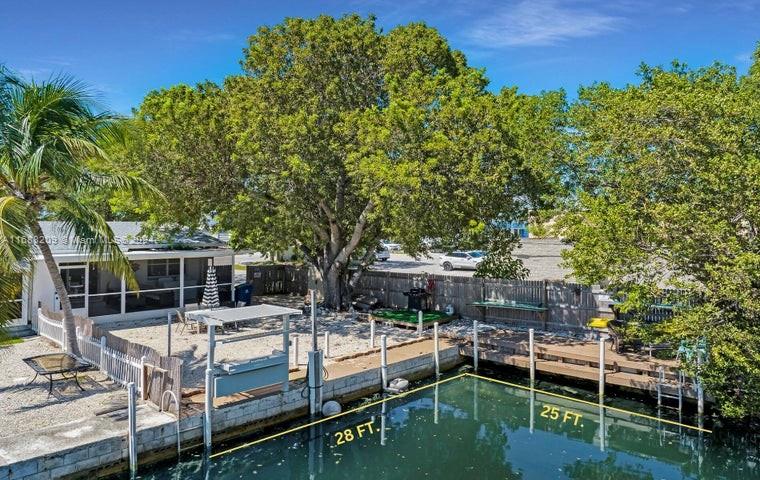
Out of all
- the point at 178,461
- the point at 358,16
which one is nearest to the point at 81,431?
the point at 178,461

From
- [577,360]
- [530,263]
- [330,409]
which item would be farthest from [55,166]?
A: [530,263]

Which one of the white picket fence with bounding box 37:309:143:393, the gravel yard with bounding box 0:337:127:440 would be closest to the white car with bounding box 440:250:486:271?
the white picket fence with bounding box 37:309:143:393

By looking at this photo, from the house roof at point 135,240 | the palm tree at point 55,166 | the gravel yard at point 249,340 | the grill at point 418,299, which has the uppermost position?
the palm tree at point 55,166

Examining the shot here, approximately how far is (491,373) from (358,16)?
12.7m

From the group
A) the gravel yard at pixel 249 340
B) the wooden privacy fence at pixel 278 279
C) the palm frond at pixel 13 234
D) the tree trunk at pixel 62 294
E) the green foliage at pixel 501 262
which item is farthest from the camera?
the wooden privacy fence at pixel 278 279

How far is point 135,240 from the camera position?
20609 millimetres

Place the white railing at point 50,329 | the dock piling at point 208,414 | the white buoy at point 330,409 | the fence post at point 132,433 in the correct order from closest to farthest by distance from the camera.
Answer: the fence post at point 132,433
the dock piling at point 208,414
the white buoy at point 330,409
the white railing at point 50,329

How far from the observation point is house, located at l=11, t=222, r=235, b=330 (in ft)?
57.5

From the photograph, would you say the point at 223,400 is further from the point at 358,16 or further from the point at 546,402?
the point at 358,16

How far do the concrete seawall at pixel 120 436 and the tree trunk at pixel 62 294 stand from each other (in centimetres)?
432

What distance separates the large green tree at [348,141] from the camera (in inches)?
604

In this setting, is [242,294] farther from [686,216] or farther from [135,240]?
[686,216]

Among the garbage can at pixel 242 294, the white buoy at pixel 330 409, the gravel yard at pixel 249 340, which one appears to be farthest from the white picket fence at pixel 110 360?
the garbage can at pixel 242 294

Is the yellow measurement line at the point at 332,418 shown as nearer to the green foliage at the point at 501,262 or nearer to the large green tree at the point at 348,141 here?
the large green tree at the point at 348,141
